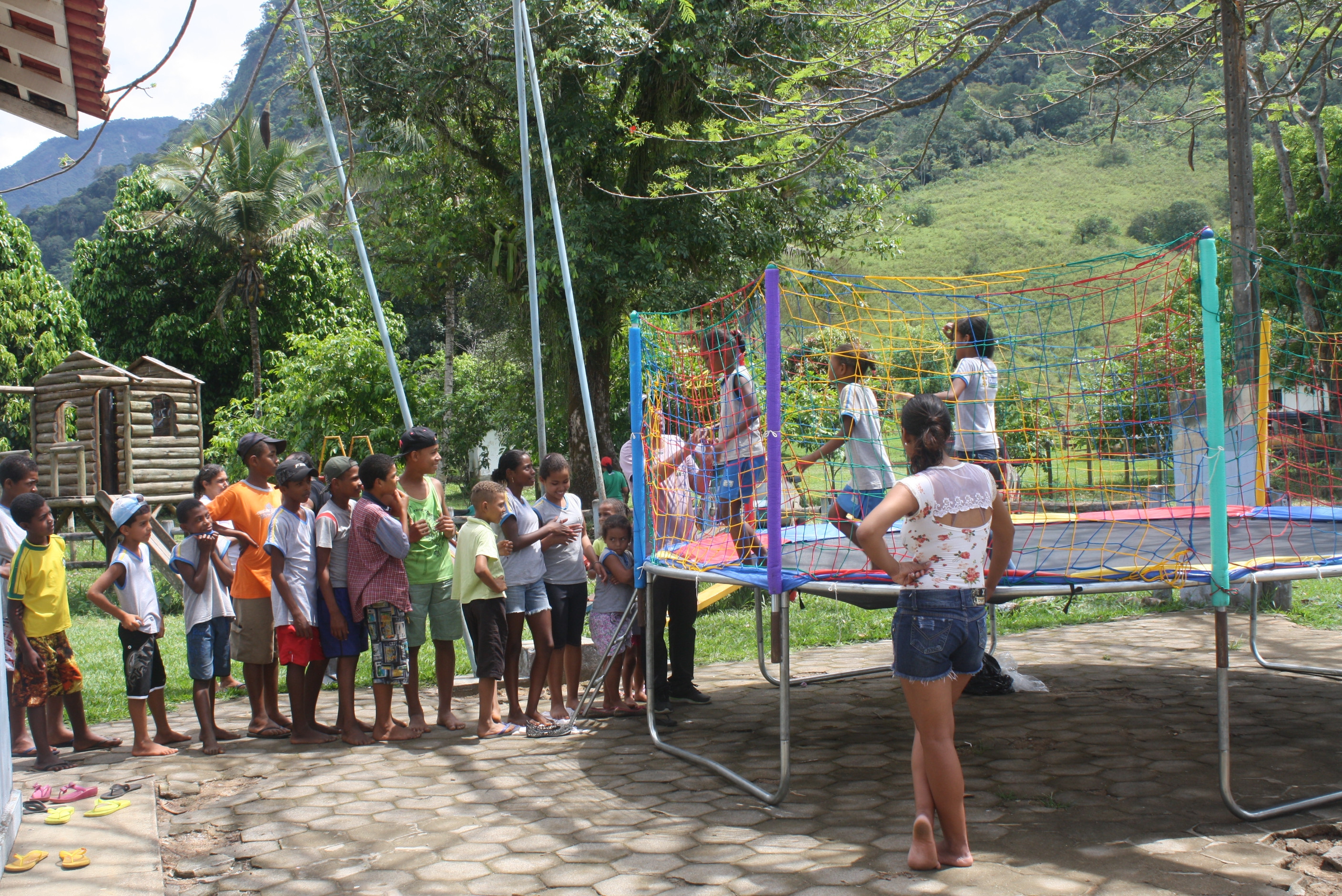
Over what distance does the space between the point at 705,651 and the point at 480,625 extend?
9.42ft

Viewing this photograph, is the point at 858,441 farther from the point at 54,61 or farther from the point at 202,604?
the point at 54,61

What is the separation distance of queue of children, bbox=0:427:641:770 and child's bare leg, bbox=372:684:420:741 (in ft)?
0.04

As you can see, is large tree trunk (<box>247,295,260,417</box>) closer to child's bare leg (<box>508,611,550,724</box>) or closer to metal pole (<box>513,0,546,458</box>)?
metal pole (<box>513,0,546,458</box>)

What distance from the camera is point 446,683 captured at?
6.00m

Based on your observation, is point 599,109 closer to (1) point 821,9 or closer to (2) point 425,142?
(1) point 821,9

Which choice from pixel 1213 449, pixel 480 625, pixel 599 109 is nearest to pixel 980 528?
pixel 1213 449

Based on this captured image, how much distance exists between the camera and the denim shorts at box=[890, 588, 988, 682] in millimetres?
3707

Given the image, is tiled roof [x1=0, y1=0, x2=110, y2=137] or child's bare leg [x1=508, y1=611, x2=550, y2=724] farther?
child's bare leg [x1=508, y1=611, x2=550, y2=724]

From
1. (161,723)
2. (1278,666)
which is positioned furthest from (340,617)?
(1278,666)

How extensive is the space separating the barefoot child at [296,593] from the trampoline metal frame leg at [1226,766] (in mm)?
4464

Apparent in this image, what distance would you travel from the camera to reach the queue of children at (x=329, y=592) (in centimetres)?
554

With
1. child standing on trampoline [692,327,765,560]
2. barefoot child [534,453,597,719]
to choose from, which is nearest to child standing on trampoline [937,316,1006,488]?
child standing on trampoline [692,327,765,560]

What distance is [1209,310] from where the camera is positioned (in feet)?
13.6

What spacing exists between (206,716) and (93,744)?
0.74 meters
